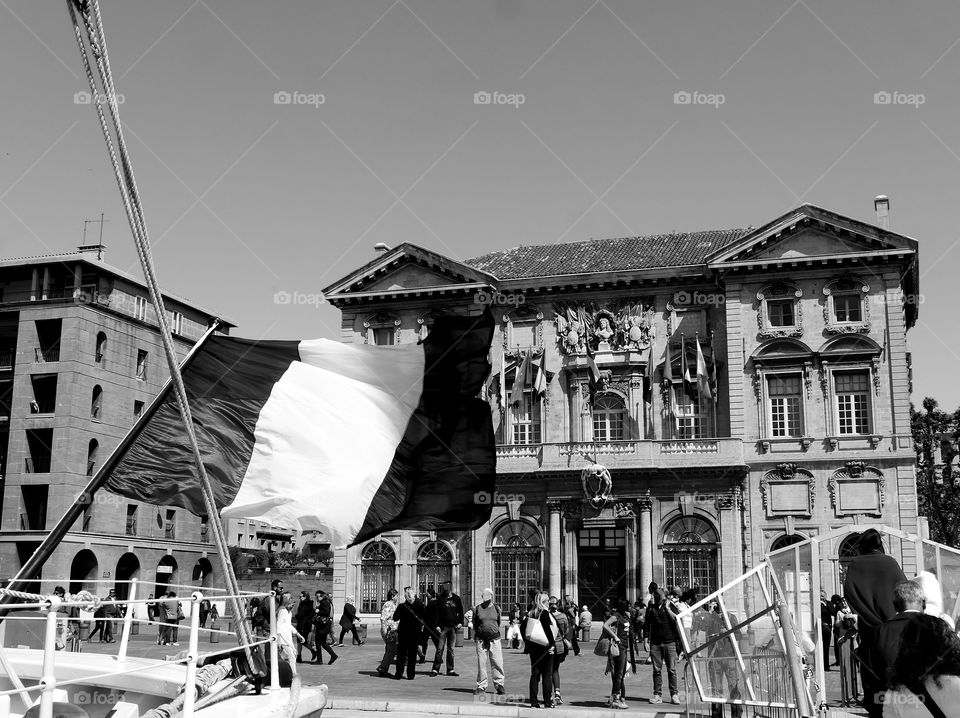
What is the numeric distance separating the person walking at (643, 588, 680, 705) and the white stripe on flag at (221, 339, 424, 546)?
891cm

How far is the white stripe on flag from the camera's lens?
9898mm

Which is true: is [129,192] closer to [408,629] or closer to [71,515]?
[71,515]

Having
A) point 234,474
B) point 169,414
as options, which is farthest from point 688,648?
point 169,414

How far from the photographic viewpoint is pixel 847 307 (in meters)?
43.0

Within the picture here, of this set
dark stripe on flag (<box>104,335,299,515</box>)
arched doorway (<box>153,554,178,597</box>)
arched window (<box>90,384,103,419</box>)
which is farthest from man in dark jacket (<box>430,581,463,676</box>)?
arched doorway (<box>153,554,178,597</box>)

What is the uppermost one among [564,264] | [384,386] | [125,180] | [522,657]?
[564,264]

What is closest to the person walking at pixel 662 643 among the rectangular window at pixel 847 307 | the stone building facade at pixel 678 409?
the stone building facade at pixel 678 409

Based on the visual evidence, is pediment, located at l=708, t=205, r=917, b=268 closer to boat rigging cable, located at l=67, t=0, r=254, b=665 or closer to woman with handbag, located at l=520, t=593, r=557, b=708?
woman with handbag, located at l=520, t=593, r=557, b=708

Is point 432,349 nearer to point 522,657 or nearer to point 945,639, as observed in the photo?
point 945,639

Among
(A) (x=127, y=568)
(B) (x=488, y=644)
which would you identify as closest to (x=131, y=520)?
(A) (x=127, y=568)

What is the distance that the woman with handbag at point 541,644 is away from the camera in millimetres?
17234

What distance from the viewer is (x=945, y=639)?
6.70m

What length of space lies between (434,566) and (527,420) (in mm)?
7351

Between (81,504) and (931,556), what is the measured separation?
31.8ft
